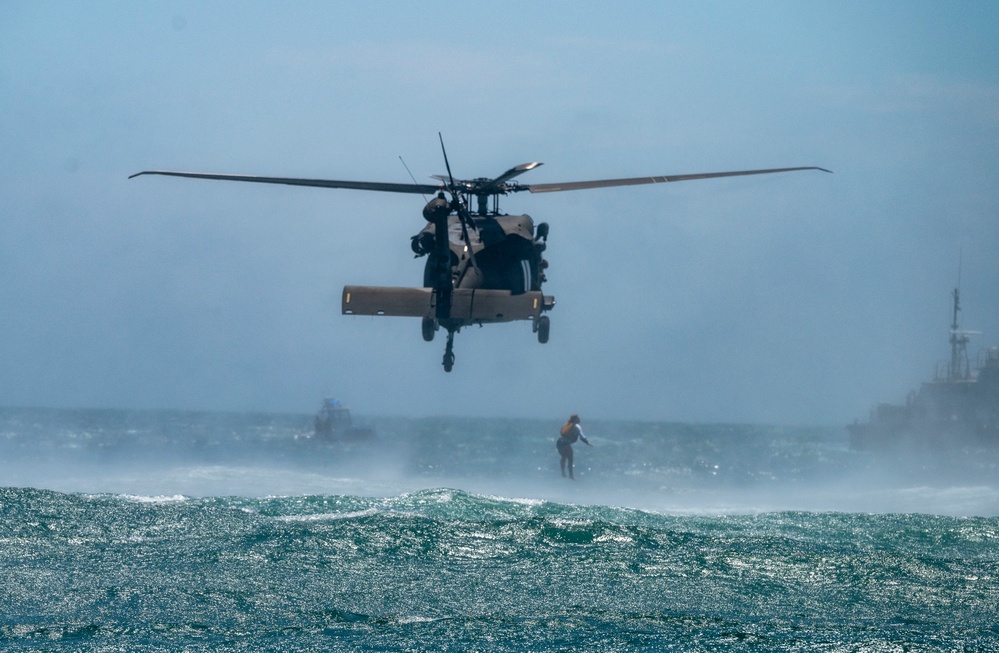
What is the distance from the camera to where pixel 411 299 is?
20.2m

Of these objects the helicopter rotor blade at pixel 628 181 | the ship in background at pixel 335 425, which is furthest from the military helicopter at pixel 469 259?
the ship in background at pixel 335 425

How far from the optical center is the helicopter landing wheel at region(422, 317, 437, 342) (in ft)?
71.9

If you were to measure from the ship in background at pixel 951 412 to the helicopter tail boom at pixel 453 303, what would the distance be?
2375 inches

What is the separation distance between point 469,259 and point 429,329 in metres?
1.60

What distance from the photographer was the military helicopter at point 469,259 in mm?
20188

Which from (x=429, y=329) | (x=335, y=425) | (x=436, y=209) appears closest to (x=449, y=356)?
(x=429, y=329)

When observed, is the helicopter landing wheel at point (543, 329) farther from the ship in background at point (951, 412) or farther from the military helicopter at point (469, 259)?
the ship in background at point (951, 412)

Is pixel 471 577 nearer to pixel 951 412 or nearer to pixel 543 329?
pixel 543 329

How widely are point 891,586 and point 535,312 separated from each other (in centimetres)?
753

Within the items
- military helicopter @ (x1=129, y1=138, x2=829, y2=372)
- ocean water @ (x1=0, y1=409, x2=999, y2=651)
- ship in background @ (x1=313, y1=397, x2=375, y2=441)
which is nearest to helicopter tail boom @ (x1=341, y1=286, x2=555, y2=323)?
military helicopter @ (x1=129, y1=138, x2=829, y2=372)

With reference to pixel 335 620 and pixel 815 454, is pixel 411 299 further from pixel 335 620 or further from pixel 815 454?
pixel 815 454

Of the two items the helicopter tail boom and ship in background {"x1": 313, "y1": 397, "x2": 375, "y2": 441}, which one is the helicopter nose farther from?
ship in background {"x1": 313, "y1": 397, "x2": 375, "y2": 441}

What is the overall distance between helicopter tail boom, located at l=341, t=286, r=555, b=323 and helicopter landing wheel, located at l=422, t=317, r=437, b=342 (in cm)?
98

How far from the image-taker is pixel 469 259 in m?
21.4
